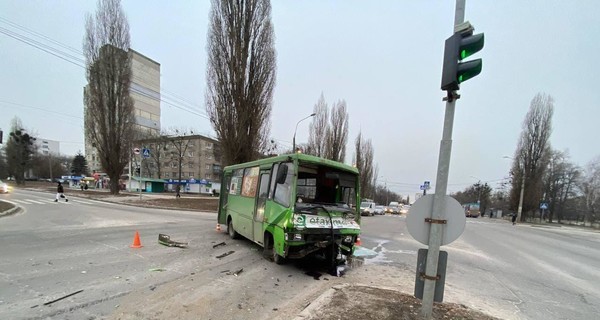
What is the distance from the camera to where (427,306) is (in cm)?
379

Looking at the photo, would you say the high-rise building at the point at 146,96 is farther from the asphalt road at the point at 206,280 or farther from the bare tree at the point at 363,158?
the asphalt road at the point at 206,280

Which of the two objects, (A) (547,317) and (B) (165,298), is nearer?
(B) (165,298)

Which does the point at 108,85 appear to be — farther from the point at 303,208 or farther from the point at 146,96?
the point at 146,96

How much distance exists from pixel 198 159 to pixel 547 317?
81576 millimetres

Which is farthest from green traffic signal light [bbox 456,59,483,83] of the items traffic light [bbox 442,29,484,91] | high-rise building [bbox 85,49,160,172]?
high-rise building [bbox 85,49,160,172]

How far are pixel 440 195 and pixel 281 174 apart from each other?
167 inches

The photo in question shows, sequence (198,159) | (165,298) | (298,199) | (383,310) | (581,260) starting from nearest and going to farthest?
(383,310) → (165,298) → (298,199) → (581,260) → (198,159)

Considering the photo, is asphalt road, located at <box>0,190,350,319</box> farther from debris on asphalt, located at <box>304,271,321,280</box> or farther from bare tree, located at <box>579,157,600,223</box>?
bare tree, located at <box>579,157,600,223</box>

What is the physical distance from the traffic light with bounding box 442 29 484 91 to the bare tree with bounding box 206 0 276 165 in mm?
19721

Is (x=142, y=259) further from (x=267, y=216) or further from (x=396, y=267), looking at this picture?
(x=396, y=267)

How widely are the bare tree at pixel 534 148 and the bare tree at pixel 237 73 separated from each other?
1750 inches

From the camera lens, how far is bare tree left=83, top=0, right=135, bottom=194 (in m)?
30.3

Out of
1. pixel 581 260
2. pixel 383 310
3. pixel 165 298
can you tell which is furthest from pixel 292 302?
pixel 581 260

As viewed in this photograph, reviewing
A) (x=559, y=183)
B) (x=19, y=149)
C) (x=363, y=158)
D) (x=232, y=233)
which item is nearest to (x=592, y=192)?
(x=559, y=183)
